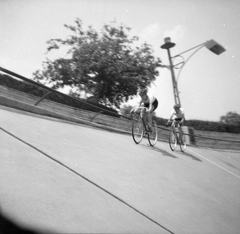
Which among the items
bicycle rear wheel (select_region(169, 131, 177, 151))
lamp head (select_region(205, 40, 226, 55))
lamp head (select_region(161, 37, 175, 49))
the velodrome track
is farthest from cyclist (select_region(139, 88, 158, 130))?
lamp head (select_region(205, 40, 226, 55))

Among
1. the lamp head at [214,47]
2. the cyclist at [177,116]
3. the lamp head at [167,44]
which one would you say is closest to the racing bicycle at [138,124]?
the cyclist at [177,116]

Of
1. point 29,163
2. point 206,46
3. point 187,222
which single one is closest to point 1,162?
point 29,163

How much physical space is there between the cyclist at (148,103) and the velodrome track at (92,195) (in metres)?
3.17

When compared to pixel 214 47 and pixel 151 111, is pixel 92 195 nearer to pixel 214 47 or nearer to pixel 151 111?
pixel 151 111

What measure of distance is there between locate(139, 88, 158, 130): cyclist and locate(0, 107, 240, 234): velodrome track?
3166mm

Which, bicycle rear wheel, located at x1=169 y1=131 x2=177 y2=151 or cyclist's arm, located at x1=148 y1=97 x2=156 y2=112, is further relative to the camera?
bicycle rear wheel, located at x1=169 y1=131 x2=177 y2=151

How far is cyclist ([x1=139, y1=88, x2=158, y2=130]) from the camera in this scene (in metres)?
7.06

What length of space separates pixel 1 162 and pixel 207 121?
26.1 metres

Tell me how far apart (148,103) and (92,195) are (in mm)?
5271

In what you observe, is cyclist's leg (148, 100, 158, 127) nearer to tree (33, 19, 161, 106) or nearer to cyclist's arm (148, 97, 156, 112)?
cyclist's arm (148, 97, 156, 112)

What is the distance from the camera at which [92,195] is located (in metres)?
2.32

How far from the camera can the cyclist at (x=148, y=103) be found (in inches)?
278

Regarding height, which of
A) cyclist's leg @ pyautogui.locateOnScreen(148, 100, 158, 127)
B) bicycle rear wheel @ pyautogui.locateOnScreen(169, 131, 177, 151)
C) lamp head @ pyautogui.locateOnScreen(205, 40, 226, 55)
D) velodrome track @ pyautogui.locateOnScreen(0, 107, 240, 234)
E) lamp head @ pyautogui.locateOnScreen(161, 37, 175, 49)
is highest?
lamp head @ pyautogui.locateOnScreen(205, 40, 226, 55)

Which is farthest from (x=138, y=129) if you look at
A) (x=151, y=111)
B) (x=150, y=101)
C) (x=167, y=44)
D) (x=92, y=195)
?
(x=167, y=44)
